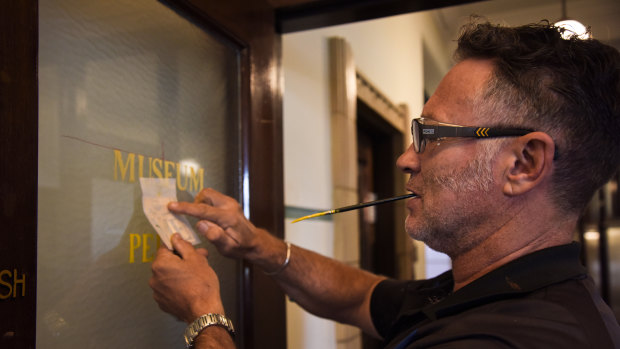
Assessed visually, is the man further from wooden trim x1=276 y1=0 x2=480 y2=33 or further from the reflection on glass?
wooden trim x1=276 y1=0 x2=480 y2=33

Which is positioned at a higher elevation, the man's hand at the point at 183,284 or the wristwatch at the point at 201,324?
the man's hand at the point at 183,284

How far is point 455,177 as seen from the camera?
3.28 ft

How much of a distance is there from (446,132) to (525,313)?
1.22 feet

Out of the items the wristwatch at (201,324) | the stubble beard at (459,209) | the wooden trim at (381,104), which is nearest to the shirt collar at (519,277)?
the stubble beard at (459,209)

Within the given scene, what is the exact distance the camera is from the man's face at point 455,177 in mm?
987

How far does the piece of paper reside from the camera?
96cm

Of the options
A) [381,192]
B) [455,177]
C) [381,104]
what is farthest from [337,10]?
[381,192]

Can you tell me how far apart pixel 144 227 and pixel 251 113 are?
0.40m

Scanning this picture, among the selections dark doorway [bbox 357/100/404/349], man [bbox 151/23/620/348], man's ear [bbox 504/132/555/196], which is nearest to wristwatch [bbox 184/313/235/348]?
man [bbox 151/23/620/348]

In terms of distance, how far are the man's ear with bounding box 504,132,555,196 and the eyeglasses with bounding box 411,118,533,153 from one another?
23mm

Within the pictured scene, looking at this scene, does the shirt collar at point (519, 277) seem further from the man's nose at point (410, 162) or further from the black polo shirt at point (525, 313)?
the man's nose at point (410, 162)

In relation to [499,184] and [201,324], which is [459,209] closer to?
[499,184]
